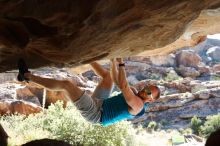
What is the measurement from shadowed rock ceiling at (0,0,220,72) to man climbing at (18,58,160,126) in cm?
59

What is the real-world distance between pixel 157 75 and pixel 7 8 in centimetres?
3594

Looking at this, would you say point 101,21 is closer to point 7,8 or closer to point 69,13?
point 69,13

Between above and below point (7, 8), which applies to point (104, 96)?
below

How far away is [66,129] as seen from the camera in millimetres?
16922

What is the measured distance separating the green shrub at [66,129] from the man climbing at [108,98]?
8727mm

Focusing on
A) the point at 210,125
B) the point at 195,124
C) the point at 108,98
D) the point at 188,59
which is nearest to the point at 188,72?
the point at 188,59

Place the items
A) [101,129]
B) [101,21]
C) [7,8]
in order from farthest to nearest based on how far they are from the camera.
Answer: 1. [101,129]
2. [101,21]
3. [7,8]

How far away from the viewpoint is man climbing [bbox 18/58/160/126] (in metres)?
6.43

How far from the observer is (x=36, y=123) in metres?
17.9

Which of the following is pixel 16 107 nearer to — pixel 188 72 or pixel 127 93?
pixel 127 93

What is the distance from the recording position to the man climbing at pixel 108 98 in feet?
21.1

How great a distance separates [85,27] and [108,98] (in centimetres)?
273

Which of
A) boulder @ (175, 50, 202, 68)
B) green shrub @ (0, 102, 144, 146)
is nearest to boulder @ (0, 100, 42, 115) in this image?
green shrub @ (0, 102, 144, 146)

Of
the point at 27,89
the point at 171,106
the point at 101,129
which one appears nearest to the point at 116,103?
the point at 101,129
